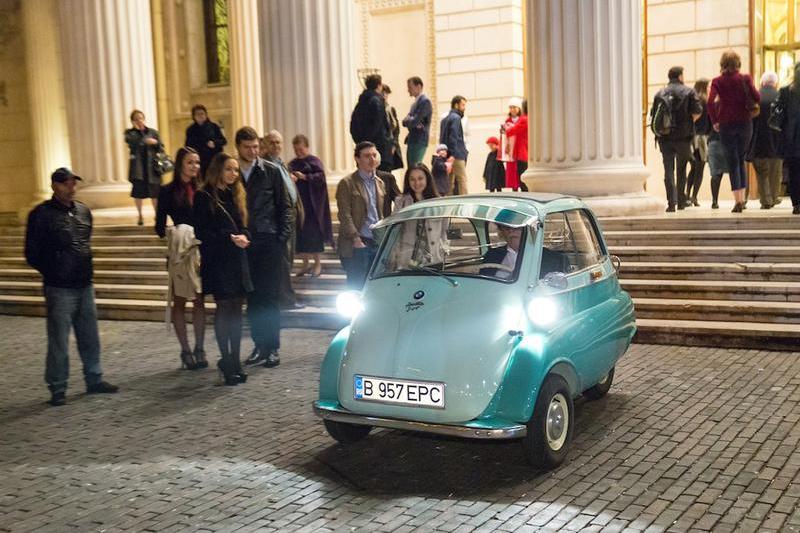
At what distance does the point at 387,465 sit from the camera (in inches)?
216

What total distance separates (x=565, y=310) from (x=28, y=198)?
60.0 ft

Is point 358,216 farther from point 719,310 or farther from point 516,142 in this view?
point 516,142

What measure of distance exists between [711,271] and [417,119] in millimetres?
5336

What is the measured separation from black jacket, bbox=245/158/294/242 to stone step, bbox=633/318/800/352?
3606 millimetres

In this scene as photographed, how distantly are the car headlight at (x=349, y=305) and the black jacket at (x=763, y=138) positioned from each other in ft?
26.4

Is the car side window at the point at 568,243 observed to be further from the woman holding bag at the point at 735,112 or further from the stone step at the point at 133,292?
the woman holding bag at the point at 735,112

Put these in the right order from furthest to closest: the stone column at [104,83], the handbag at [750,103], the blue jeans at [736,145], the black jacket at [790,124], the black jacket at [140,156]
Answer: the stone column at [104,83] → the black jacket at [140,156] → the blue jeans at [736,145] → the handbag at [750,103] → the black jacket at [790,124]

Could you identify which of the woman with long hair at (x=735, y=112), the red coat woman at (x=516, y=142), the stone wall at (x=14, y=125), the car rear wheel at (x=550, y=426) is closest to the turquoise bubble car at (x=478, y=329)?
the car rear wheel at (x=550, y=426)

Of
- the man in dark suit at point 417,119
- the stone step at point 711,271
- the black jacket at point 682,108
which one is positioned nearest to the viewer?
the stone step at point 711,271

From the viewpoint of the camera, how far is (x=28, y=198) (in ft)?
69.6

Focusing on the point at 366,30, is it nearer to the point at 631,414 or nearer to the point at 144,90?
the point at 144,90

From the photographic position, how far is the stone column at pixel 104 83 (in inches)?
598

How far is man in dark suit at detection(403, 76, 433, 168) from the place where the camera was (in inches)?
524

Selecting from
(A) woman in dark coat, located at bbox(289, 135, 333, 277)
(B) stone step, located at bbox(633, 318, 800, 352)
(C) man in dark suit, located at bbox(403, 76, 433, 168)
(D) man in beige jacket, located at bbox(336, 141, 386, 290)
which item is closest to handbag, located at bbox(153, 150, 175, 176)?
(A) woman in dark coat, located at bbox(289, 135, 333, 277)
